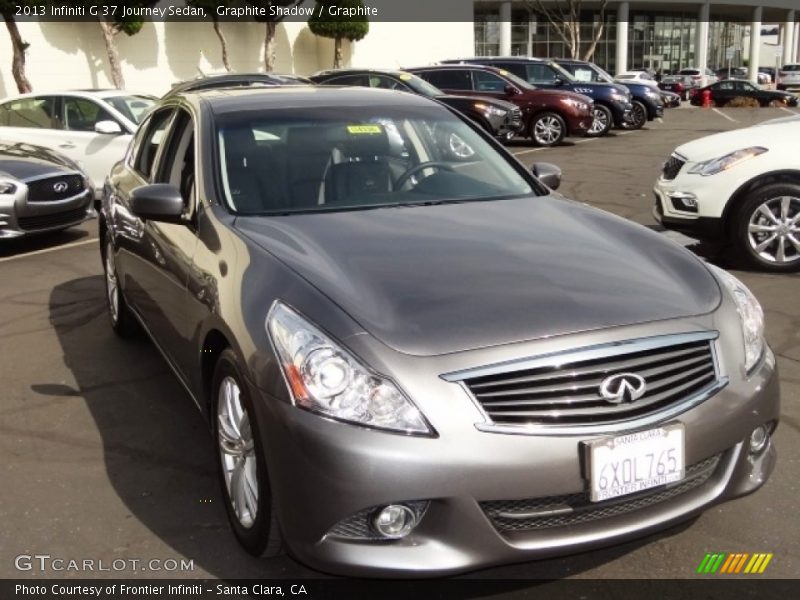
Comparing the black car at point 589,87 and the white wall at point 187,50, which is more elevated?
the white wall at point 187,50

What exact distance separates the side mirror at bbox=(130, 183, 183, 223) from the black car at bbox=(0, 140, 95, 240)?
524 centimetres

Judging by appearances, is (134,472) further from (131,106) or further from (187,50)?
(187,50)

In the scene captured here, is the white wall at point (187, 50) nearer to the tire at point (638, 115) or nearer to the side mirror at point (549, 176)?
the tire at point (638, 115)

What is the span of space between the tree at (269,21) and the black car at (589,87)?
12332 mm

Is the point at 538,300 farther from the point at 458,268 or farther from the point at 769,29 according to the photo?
the point at 769,29

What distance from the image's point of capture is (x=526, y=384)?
258cm

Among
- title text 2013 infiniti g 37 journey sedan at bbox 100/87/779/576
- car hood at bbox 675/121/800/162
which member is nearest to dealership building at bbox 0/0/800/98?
car hood at bbox 675/121/800/162

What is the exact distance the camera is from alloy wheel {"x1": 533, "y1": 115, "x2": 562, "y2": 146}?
18.2 m

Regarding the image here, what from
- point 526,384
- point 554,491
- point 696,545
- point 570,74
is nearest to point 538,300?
point 526,384

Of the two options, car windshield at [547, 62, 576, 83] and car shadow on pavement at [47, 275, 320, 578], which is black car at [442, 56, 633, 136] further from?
car shadow on pavement at [47, 275, 320, 578]

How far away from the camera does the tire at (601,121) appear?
65.9ft

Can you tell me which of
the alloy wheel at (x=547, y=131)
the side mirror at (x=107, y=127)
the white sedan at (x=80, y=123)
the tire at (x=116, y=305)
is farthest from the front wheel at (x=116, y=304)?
the alloy wheel at (x=547, y=131)

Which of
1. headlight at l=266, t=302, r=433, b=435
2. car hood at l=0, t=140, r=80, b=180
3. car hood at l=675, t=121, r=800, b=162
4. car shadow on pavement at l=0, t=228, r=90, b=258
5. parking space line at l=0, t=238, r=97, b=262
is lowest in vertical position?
car shadow on pavement at l=0, t=228, r=90, b=258

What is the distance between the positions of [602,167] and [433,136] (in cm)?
1031
